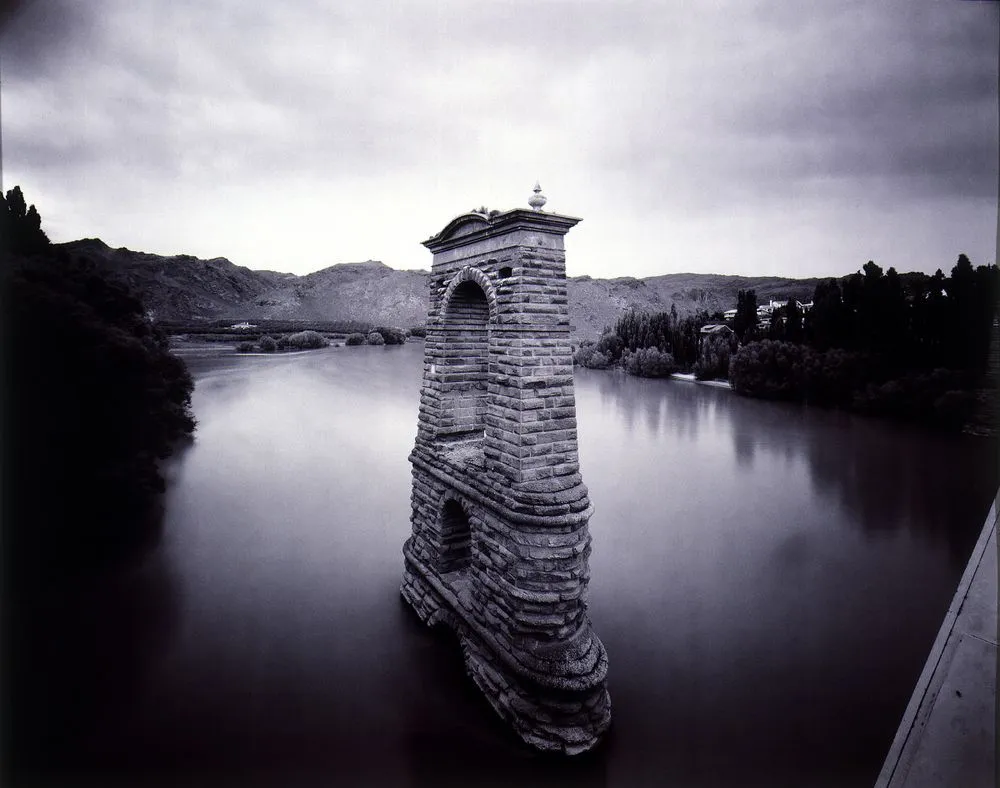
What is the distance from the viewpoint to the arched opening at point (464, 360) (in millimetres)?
6641

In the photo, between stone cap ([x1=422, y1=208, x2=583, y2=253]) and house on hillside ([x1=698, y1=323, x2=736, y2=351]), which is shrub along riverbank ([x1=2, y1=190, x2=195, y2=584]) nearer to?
stone cap ([x1=422, y1=208, x2=583, y2=253])

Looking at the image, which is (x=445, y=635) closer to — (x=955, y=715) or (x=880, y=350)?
(x=955, y=715)

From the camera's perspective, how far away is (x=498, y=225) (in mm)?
5297

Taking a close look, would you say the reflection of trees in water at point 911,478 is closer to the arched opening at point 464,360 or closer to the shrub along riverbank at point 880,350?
the shrub along riverbank at point 880,350

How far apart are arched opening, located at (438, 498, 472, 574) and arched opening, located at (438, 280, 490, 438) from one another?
1107mm

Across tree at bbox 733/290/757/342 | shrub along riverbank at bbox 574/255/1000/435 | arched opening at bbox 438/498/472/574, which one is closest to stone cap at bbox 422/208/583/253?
arched opening at bbox 438/498/472/574

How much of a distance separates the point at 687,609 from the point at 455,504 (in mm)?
5446

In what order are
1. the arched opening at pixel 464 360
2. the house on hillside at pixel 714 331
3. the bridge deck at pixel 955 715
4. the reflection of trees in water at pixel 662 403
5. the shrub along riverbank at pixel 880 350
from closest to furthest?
the bridge deck at pixel 955 715, the arched opening at pixel 464 360, the shrub along riverbank at pixel 880 350, the reflection of trees in water at pixel 662 403, the house on hillside at pixel 714 331

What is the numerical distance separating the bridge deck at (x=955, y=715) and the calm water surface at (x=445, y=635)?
182 cm

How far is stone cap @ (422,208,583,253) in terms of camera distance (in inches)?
197

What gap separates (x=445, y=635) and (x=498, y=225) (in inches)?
224

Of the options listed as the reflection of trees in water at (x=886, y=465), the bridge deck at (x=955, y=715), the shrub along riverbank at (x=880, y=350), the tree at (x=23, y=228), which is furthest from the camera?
the shrub along riverbank at (x=880, y=350)

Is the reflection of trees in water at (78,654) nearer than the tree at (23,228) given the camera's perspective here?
Yes

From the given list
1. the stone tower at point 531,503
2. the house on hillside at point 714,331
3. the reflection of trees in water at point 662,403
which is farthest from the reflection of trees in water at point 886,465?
the stone tower at point 531,503
